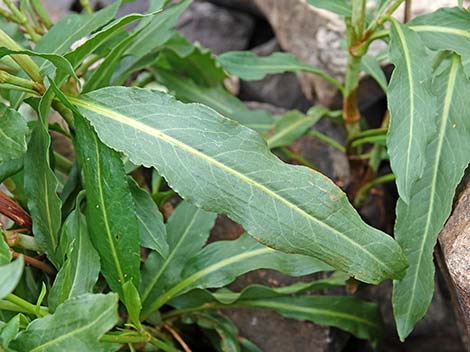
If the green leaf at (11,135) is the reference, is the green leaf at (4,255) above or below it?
below

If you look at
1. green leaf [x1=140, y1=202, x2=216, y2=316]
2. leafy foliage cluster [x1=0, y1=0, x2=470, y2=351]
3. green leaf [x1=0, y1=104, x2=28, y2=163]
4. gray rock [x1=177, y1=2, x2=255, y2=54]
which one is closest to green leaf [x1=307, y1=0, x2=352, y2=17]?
leafy foliage cluster [x1=0, y1=0, x2=470, y2=351]

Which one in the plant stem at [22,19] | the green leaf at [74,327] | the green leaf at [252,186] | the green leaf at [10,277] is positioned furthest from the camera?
the plant stem at [22,19]

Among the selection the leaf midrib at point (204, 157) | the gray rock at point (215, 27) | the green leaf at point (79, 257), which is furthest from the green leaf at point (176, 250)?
the gray rock at point (215, 27)

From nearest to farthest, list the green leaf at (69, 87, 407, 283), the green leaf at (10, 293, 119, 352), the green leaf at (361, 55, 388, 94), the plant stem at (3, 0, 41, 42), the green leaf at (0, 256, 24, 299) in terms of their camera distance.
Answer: the green leaf at (0, 256, 24, 299)
the green leaf at (10, 293, 119, 352)
the green leaf at (69, 87, 407, 283)
the plant stem at (3, 0, 41, 42)
the green leaf at (361, 55, 388, 94)

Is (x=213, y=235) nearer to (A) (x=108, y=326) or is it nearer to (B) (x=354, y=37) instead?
(B) (x=354, y=37)

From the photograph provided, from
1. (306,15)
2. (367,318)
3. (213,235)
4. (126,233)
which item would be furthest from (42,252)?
(306,15)

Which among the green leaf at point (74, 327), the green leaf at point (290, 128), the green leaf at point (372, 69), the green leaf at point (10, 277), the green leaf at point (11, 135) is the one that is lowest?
the green leaf at point (290, 128)

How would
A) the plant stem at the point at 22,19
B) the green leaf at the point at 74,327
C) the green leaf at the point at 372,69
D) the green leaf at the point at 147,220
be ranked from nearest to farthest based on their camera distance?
the green leaf at the point at 74,327 → the green leaf at the point at 147,220 → the plant stem at the point at 22,19 → the green leaf at the point at 372,69

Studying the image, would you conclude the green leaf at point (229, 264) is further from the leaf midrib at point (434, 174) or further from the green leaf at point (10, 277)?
the green leaf at point (10, 277)

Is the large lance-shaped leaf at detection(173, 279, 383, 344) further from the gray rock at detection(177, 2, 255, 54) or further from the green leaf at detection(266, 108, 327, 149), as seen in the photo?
the gray rock at detection(177, 2, 255, 54)
